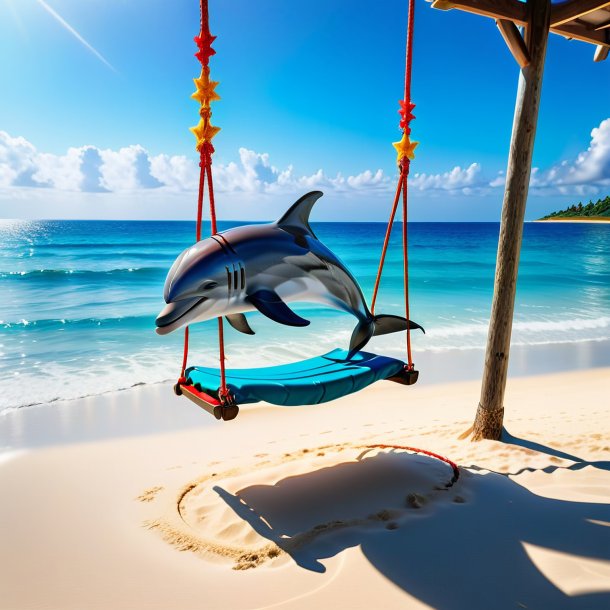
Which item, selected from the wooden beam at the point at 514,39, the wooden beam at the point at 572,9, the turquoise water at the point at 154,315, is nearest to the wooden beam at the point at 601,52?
the wooden beam at the point at 572,9

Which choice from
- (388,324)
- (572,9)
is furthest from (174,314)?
(572,9)

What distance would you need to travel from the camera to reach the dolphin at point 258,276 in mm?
2572

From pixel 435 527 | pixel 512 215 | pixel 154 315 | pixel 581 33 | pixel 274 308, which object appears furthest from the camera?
pixel 154 315

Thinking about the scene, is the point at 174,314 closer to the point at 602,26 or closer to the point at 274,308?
the point at 274,308

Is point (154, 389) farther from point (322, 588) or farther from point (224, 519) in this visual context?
point (322, 588)

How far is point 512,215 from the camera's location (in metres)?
3.82

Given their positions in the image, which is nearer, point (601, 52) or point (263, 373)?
point (263, 373)

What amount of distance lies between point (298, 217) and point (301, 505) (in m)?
1.52

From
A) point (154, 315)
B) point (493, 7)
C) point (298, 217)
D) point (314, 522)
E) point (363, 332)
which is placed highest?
point (493, 7)

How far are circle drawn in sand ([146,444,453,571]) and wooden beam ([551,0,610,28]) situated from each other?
2.93m

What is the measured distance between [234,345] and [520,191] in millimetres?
6542

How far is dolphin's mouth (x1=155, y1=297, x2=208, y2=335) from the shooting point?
99.0 inches

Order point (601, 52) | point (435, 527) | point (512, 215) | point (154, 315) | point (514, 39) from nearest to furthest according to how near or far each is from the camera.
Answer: point (435, 527)
point (514, 39)
point (512, 215)
point (601, 52)
point (154, 315)

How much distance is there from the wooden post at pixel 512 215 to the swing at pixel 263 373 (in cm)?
83
